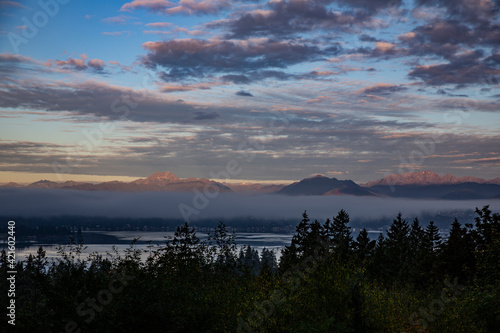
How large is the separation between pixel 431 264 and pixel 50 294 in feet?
145

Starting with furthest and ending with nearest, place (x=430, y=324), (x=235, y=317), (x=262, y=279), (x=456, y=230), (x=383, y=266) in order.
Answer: (x=383, y=266), (x=456, y=230), (x=262, y=279), (x=430, y=324), (x=235, y=317)

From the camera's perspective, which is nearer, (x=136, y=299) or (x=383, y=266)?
(x=136, y=299)

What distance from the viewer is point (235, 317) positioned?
15922mm

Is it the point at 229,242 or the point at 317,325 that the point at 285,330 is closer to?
the point at 317,325

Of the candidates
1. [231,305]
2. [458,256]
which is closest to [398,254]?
[458,256]

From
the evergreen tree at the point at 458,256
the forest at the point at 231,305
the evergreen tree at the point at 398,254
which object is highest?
the forest at the point at 231,305

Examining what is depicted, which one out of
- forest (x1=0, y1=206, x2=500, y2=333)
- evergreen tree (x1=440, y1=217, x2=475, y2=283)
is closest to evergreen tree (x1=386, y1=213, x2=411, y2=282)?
evergreen tree (x1=440, y1=217, x2=475, y2=283)

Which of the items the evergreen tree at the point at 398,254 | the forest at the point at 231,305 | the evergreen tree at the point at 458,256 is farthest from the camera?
the evergreen tree at the point at 398,254

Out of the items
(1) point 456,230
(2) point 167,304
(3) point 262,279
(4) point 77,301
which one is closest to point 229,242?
(3) point 262,279
